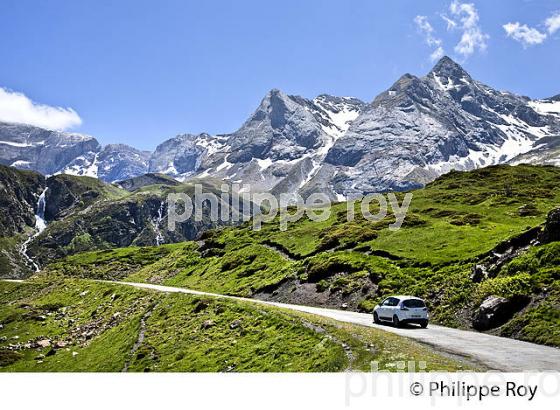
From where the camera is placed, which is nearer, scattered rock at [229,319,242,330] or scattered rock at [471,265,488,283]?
scattered rock at [229,319,242,330]

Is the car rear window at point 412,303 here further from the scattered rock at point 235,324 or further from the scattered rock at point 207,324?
the scattered rock at point 207,324

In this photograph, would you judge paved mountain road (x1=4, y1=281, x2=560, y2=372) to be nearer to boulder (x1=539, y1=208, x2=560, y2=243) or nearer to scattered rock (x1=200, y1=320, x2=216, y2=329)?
boulder (x1=539, y1=208, x2=560, y2=243)

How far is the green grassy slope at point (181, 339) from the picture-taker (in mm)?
27609

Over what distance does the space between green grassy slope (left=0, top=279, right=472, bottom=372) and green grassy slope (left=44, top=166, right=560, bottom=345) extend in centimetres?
1334

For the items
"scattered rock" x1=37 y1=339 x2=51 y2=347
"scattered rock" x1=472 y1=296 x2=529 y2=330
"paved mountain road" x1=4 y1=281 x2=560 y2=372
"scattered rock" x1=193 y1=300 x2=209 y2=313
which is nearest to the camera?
"paved mountain road" x1=4 y1=281 x2=560 y2=372

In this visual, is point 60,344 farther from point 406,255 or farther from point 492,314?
point 492,314

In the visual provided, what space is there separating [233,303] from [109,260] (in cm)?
11022

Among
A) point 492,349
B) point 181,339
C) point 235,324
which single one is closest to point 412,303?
point 492,349

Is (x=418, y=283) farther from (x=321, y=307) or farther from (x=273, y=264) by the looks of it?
(x=273, y=264)

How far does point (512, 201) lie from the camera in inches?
3583

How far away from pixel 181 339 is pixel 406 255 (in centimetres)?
3393

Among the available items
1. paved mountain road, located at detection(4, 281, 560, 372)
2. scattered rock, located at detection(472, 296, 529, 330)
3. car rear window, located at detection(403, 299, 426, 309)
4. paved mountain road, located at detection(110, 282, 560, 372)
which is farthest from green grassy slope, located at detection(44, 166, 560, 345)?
car rear window, located at detection(403, 299, 426, 309)

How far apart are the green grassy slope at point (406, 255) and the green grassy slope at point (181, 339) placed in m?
13.3

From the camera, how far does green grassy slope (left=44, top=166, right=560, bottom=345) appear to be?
45.1 meters
